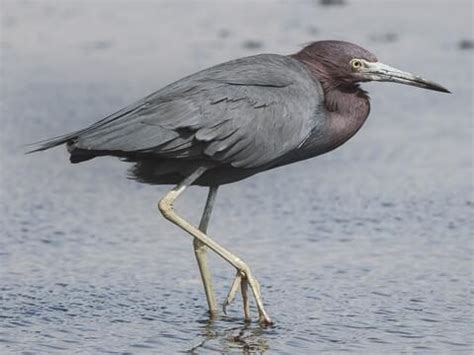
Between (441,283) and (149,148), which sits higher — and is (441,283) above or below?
below

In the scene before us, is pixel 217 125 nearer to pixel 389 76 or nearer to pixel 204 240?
pixel 204 240

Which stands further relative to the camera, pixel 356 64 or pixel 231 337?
pixel 356 64

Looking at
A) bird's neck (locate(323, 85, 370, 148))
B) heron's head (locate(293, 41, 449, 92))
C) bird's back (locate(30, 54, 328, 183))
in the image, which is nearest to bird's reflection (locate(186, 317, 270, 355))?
bird's back (locate(30, 54, 328, 183))

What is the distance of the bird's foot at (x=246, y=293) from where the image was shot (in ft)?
20.9

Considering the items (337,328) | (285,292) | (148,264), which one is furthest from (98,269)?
(337,328)

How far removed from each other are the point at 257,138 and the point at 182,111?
0.38 meters

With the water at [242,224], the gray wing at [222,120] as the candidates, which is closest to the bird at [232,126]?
the gray wing at [222,120]

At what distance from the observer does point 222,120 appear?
6.33 metres

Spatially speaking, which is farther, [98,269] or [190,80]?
[98,269]

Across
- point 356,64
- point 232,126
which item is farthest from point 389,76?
point 232,126

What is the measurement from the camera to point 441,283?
7004 mm

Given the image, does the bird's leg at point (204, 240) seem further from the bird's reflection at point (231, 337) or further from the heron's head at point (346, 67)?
the heron's head at point (346, 67)

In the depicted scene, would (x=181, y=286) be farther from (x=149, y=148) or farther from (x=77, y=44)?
(x=77, y=44)

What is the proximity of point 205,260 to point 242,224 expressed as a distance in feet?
4.90
